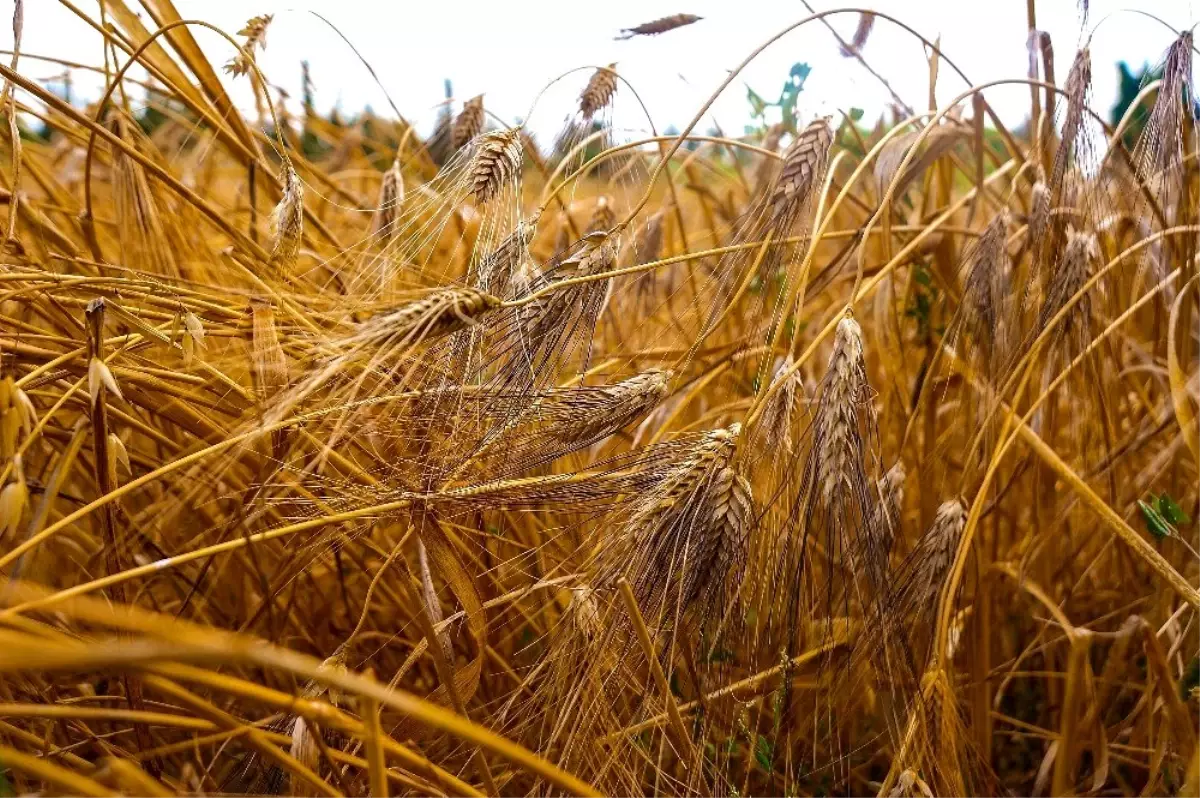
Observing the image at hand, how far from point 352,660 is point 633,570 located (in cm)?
49

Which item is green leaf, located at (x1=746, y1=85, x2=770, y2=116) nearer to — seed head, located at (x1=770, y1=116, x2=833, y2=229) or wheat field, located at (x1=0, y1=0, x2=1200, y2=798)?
wheat field, located at (x1=0, y1=0, x2=1200, y2=798)

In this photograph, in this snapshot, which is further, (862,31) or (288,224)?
(862,31)

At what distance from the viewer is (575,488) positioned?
625mm

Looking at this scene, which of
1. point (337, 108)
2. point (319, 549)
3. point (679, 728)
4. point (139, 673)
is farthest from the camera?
point (337, 108)

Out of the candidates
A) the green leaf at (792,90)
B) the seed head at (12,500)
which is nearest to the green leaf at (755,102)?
the green leaf at (792,90)

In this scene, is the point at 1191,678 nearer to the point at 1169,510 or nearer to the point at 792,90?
the point at 1169,510

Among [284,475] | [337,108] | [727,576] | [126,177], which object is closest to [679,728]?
[727,576]

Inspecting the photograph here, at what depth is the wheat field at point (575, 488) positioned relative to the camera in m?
0.59

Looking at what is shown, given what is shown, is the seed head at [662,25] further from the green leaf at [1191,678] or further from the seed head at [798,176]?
the green leaf at [1191,678]

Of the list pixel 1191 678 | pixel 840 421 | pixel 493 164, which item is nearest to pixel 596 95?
pixel 493 164

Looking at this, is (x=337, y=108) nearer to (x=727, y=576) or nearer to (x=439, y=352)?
(x=439, y=352)

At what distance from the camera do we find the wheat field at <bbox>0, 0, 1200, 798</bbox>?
59cm

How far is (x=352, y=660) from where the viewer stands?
0.97 m

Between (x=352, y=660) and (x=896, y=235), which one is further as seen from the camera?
(x=896, y=235)
